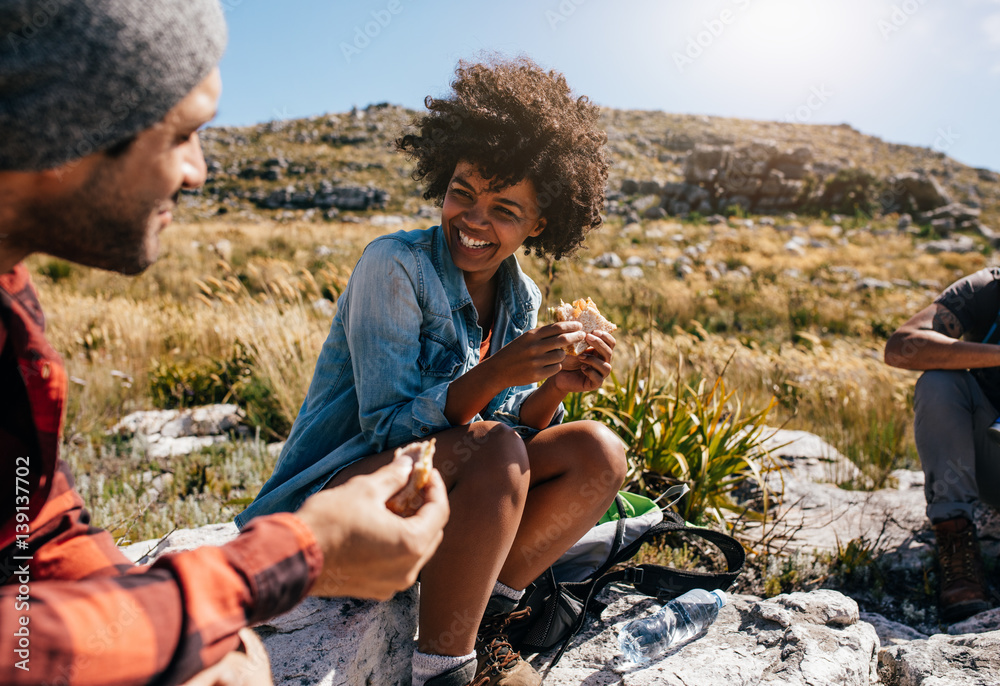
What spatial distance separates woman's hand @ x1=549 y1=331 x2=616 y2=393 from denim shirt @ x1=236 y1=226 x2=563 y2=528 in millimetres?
259

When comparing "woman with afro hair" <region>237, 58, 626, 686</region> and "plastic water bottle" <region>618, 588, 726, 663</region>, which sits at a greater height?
"woman with afro hair" <region>237, 58, 626, 686</region>

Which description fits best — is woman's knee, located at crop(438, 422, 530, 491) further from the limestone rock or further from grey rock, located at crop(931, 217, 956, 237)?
grey rock, located at crop(931, 217, 956, 237)

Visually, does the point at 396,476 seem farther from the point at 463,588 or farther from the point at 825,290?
the point at 825,290

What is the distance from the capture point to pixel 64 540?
1258 mm

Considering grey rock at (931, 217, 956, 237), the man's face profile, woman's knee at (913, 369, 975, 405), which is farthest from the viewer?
grey rock at (931, 217, 956, 237)

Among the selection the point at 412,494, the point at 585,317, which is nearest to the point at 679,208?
Answer: the point at 585,317

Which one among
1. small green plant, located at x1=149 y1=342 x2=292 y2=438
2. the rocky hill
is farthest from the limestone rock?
the rocky hill

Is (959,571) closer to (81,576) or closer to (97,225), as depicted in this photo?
(81,576)

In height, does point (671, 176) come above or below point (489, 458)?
above

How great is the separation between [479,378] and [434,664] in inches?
32.8

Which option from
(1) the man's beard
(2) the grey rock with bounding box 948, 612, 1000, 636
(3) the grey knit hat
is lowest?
(2) the grey rock with bounding box 948, 612, 1000, 636

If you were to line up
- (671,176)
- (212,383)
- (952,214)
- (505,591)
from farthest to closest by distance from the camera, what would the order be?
1. (671,176)
2. (952,214)
3. (212,383)
4. (505,591)

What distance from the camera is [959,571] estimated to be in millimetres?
2895

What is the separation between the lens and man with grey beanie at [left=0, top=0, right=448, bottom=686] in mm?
846
